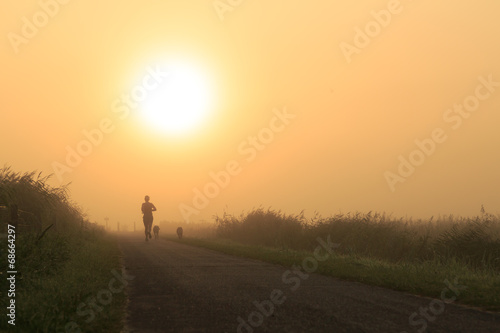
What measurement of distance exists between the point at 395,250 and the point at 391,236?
0.87 m

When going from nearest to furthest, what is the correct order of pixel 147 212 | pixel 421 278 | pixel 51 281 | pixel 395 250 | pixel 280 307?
pixel 280 307 → pixel 51 281 → pixel 421 278 → pixel 395 250 → pixel 147 212

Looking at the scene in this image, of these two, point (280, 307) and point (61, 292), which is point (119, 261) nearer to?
point (61, 292)

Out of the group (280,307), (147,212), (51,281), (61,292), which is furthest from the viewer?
(147,212)

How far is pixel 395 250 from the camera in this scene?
805 inches

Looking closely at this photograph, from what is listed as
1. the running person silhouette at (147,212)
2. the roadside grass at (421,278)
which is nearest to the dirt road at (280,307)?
the roadside grass at (421,278)

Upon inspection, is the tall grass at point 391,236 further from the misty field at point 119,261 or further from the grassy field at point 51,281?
the grassy field at point 51,281

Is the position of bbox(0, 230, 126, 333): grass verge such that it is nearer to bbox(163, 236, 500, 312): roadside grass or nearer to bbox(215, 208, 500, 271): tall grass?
bbox(163, 236, 500, 312): roadside grass

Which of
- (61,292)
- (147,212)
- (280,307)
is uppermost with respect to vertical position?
(147,212)

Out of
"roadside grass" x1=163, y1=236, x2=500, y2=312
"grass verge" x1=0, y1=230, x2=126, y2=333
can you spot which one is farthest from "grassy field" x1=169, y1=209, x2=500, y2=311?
"grass verge" x1=0, y1=230, x2=126, y2=333

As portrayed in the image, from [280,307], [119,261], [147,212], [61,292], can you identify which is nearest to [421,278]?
[280,307]

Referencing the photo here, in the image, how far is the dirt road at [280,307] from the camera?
6398mm

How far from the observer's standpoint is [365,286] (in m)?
10.4

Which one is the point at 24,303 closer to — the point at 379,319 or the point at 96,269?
the point at 96,269

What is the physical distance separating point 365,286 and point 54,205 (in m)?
11.8
